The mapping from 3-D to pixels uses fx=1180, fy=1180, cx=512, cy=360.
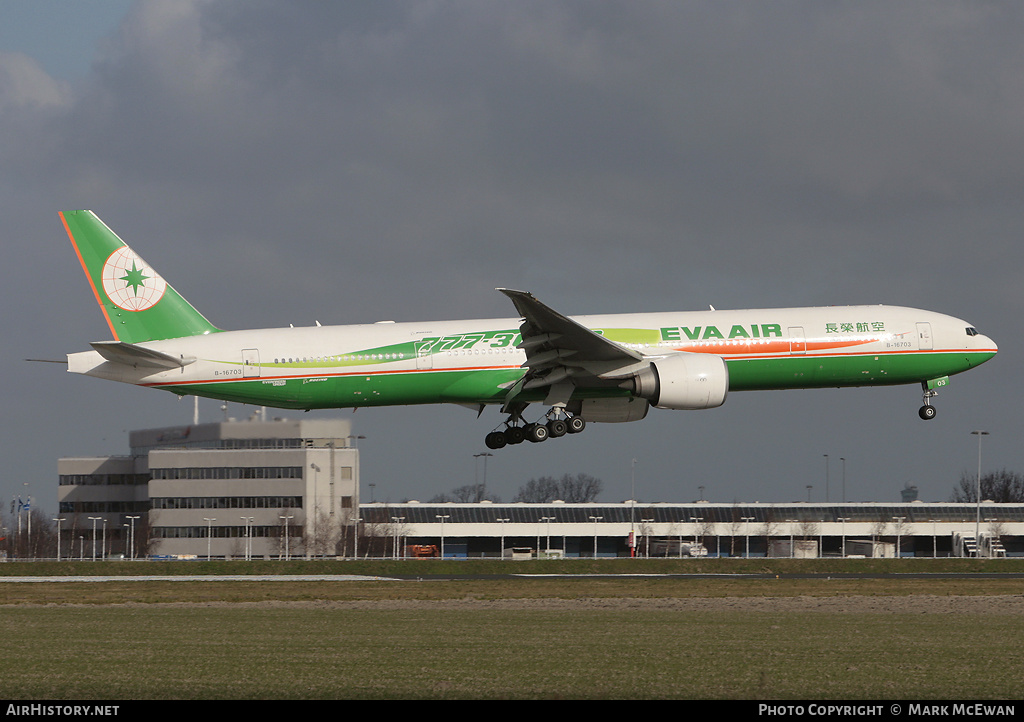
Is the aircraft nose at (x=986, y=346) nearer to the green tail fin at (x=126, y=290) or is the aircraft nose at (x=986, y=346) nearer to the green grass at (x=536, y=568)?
the green grass at (x=536, y=568)

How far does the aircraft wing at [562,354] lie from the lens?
39062 mm

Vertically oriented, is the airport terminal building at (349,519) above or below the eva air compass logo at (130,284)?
below

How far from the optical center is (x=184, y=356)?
135 ft

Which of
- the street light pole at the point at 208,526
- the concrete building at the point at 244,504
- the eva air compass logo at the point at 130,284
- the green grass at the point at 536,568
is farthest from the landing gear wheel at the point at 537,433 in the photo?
the street light pole at the point at 208,526

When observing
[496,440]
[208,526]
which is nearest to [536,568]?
[496,440]

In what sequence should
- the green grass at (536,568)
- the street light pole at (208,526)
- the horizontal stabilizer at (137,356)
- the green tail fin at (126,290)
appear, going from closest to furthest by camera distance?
1. the horizontal stabilizer at (137,356)
2. the green tail fin at (126,290)
3. the green grass at (536,568)
4. the street light pole at (208,526)

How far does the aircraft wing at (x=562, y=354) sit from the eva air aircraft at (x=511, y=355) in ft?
0.19

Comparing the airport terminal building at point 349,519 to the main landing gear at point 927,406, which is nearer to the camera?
the main landing gear at point 927,406

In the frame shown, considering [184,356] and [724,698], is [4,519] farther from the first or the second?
[724,698]

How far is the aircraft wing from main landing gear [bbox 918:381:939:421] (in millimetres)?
11933

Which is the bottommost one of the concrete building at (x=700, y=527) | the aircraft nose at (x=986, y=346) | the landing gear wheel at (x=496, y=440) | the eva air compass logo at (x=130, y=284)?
the concrete building at (x=700, y=527)

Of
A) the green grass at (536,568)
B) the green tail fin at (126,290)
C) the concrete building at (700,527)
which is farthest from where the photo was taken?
the concrete building at (700,527)

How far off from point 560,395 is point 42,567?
41.6 metres
